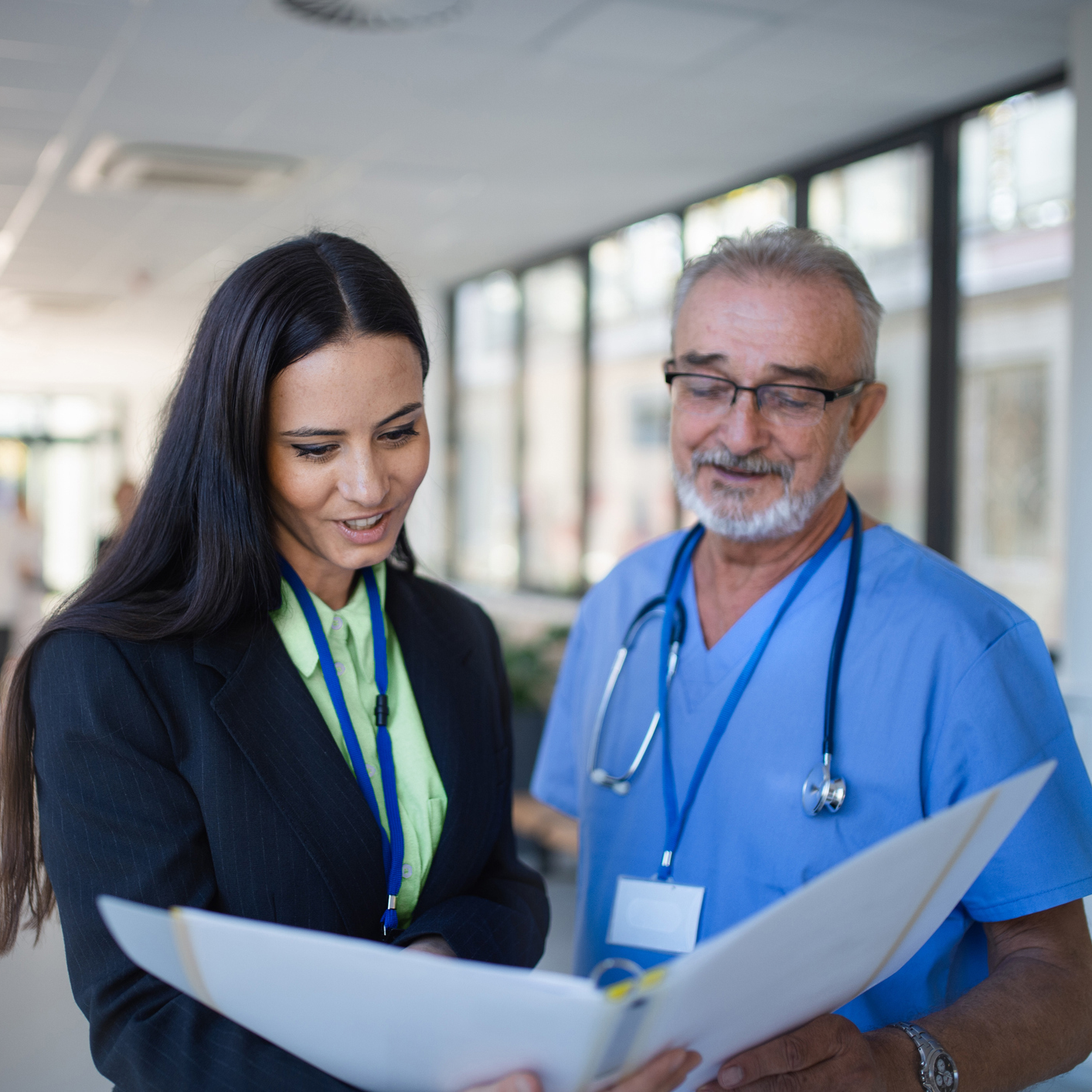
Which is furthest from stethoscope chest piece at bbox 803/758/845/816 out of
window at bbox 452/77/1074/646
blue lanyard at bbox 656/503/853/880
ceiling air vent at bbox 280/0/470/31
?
ceiling air vent at bbox 280/0/470/31

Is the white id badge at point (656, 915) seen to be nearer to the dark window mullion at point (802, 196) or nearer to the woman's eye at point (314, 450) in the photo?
the woman's eye at point (314, 450)

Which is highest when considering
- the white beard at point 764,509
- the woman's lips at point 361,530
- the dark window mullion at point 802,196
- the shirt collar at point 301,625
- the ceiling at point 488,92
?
the ceiling at point 488,92

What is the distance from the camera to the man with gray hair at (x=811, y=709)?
4.12 feet

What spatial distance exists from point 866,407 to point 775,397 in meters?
0.17

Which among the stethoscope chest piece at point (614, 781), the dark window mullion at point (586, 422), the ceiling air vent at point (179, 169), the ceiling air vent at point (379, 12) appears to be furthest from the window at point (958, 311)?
the ceiling air vent at point (179, 169)

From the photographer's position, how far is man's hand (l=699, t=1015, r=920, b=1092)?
96 centimetres

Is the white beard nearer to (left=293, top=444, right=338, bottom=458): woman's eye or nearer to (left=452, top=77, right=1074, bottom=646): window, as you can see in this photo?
(left=293, top=444, right=338, bottom=458): woman's eye

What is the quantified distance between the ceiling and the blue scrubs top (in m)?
1.33

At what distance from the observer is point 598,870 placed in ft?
→ 5.13

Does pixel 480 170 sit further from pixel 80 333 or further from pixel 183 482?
pixel 80 333

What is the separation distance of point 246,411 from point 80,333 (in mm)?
10675

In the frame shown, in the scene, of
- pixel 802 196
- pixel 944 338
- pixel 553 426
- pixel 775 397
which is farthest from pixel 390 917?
pixel 553 426

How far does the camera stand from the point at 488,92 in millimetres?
4113

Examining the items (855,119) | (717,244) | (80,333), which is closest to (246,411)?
(717,244)
